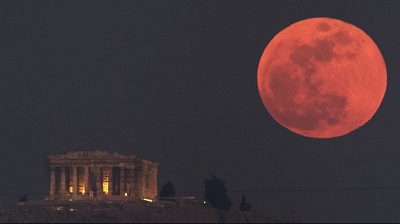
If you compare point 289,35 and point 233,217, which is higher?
point 289,35

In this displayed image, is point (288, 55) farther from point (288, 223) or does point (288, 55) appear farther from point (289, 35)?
point (288, 223)

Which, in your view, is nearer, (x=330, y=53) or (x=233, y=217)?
(x=330, y=53)

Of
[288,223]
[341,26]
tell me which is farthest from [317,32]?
[288,223]

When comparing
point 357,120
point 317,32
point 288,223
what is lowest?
point 288,223

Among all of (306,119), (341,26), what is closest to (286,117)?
(306,119)

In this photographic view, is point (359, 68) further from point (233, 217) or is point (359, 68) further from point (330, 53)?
point (233, 217)

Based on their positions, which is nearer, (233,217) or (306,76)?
(306,76)

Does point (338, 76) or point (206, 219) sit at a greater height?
point (338, 76)

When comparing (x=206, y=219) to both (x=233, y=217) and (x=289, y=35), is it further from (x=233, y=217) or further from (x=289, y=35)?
(x=289, y=35)
